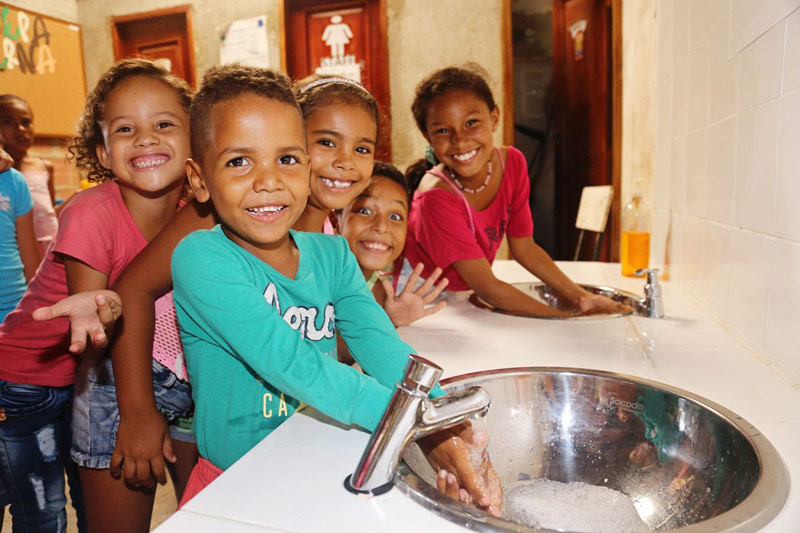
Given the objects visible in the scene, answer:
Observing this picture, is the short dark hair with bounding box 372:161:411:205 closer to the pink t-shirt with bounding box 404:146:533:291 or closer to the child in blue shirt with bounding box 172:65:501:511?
the pink t-shirt with bounding box 404:146:533:291

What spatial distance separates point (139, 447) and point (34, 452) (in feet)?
1.27

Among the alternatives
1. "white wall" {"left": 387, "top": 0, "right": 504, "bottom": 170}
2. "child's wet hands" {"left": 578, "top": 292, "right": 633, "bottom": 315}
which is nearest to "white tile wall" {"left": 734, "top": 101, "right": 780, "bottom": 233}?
"child's wet hands" {"left": 578, "top": 292, "right": 633, "bottom": 315}

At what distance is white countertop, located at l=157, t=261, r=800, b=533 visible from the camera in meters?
0.48

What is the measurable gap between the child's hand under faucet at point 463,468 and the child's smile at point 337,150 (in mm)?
504

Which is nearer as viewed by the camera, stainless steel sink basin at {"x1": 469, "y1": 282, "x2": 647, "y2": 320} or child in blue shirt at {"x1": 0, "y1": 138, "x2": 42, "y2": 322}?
stainless steel sink basin at {"x1": 469, "y1": 282, "x2": 647, "y2": 320}

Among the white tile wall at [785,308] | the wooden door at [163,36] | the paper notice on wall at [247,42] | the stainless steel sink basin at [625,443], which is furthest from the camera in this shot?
the wooden door at [163,36]

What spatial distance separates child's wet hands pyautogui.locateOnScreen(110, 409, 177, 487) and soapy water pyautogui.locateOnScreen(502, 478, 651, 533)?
0.56 m

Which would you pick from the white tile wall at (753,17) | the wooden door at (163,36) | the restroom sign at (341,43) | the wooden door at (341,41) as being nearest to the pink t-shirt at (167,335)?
the white tile wall at (753,17)

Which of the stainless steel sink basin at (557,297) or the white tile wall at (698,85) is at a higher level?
the white tile wall at (698,85)

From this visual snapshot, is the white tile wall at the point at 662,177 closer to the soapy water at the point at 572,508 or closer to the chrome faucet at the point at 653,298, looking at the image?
the chrome faucet at the point at 653,298

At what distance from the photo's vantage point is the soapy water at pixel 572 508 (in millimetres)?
677

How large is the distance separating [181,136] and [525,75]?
160 inches

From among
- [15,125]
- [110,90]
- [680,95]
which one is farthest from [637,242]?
[15,125]

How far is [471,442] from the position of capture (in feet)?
2.45
